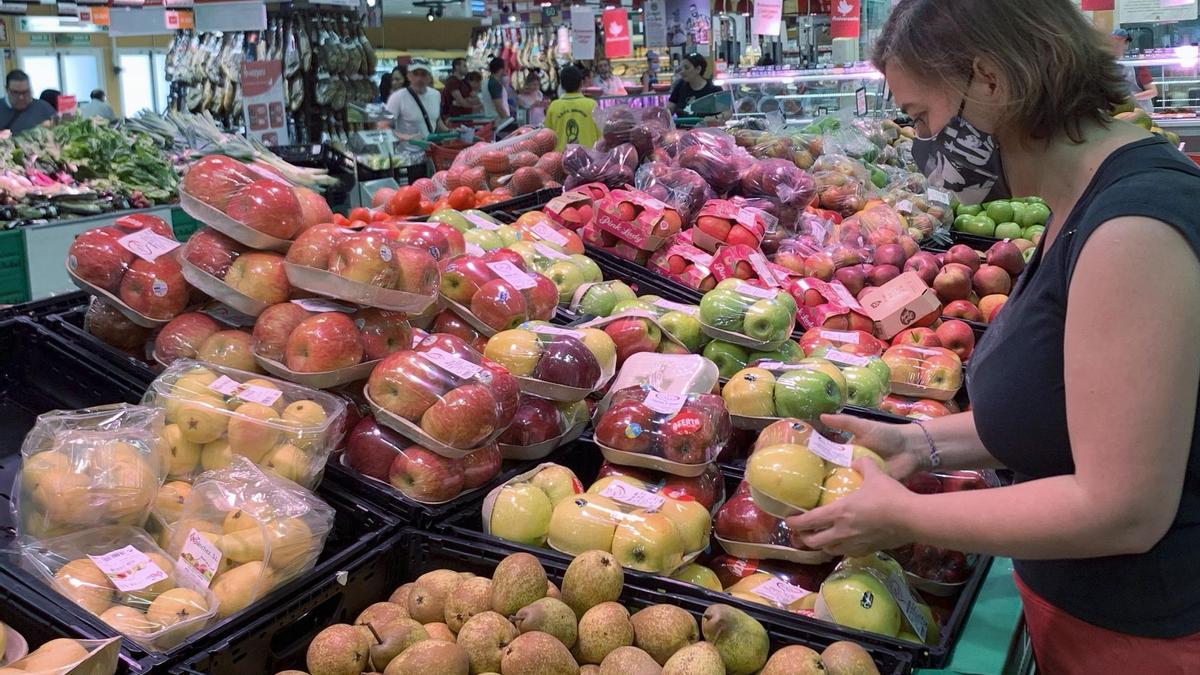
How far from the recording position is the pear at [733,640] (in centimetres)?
150

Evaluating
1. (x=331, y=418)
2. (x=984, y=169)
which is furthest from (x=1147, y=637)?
(x=331, y=418)

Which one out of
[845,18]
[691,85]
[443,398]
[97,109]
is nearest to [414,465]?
[443,398]

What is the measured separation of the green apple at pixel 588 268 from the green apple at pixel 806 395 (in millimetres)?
1018

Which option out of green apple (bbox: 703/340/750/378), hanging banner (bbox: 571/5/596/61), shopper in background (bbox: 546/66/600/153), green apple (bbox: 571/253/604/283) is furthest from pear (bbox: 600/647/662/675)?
hanging banner (bbox: 571/5/596/61)

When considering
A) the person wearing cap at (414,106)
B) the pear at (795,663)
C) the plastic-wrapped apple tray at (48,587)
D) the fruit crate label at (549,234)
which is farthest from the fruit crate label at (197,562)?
the person wearing cap at (414,106)

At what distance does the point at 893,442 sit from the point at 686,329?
3.26ft

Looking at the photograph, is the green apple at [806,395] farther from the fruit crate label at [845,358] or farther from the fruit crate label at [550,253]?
the fruit crate label at [550,253]

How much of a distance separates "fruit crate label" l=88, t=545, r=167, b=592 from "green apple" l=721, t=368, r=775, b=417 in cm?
119

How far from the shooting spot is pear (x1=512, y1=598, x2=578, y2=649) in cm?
147

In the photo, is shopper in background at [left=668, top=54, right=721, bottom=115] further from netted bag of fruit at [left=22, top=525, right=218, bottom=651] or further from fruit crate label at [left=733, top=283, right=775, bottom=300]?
netted bag of fruit at [left=22, top=525, right=218, bottom=651]

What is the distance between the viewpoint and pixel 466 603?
157 cm

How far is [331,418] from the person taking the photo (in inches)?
80.6

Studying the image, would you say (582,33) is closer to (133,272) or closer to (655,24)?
(655,24)

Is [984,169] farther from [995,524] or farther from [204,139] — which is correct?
[204,139]
